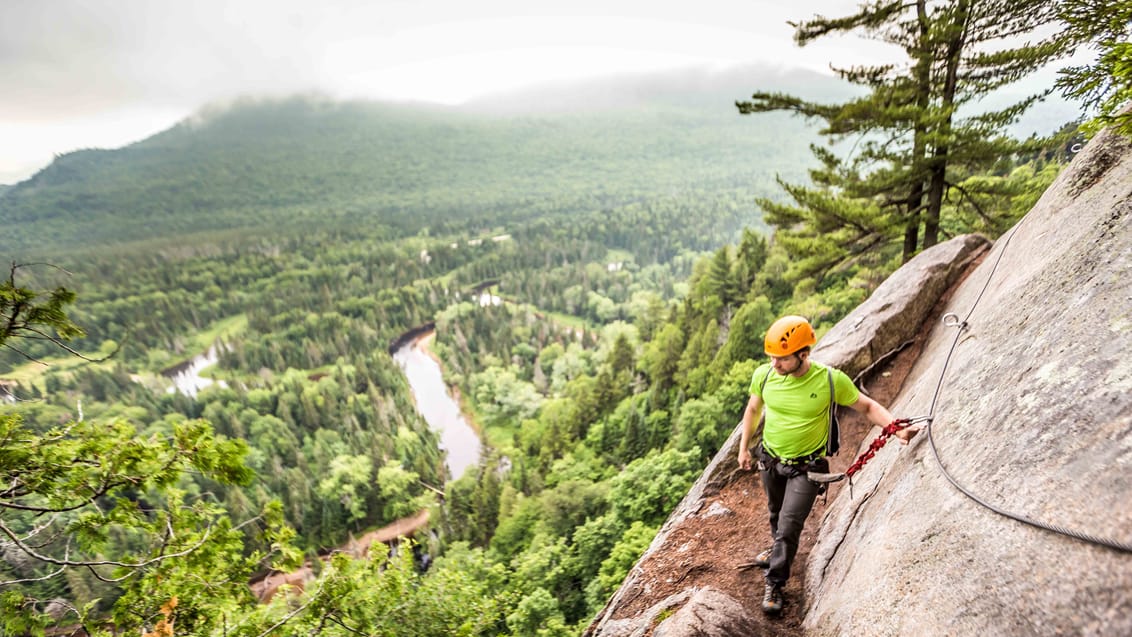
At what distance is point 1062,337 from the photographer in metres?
3.83

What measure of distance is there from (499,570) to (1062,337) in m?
17.5

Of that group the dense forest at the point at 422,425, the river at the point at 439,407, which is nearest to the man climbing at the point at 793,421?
the dense forest at the point at 422,425

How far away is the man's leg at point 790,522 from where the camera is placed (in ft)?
15.9

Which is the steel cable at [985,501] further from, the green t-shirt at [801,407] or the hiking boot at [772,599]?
the hiking boot at [772,599]

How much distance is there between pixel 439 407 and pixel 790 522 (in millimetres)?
78292

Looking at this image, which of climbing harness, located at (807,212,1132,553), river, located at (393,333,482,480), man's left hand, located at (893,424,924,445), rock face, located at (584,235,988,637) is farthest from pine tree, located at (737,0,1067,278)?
river, located at (393,333,482,480)

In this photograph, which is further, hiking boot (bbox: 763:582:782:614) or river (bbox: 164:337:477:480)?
river (bbox: 164:337:477:480)

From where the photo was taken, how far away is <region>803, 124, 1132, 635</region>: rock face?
8.80 ft

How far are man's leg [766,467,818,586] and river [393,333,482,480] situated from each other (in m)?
46.5

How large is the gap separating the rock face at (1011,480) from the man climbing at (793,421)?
0.51 m

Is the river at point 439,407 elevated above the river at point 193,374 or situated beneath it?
situated beneath

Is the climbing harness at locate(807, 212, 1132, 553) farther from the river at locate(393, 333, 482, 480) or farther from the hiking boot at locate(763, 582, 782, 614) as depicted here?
the river at locate(393, 333, 482, 480)

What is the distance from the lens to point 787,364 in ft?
15.0

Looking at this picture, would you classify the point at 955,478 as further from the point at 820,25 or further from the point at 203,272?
the point at 203,272
